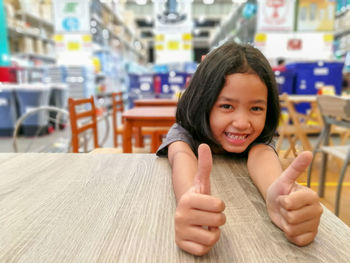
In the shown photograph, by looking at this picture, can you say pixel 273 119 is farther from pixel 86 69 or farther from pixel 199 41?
pixel 199 41

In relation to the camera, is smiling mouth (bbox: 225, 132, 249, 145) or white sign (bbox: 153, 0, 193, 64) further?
white sign (bbox: 153, 0, 193, 64)

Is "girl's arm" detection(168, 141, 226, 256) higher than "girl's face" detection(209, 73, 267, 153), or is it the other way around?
"girl's face" detection(209, 73, 267, 153)

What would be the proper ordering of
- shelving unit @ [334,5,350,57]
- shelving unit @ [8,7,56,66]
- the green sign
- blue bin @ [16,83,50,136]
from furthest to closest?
shelving unit @ [334,5,350,57], shelving unit @ [8,7,56,66], the green sign, blue bin @ [16,83,50,136]

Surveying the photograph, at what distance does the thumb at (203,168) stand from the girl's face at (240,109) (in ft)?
1.02

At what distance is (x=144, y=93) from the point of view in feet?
16.4

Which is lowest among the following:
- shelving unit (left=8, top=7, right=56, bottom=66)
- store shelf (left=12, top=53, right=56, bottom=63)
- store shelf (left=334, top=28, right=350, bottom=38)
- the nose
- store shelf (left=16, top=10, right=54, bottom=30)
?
the nose

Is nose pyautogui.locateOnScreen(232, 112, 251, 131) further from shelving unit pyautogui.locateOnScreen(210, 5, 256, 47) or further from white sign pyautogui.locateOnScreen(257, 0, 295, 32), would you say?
shelving unit pyautogui.locateOnScreen(210, 5, 256, 47)

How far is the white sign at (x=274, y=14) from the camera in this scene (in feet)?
16.8

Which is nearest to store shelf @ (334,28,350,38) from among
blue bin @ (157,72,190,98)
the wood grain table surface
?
blue bin @ (157,72,190,98)

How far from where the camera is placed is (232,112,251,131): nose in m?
0.64

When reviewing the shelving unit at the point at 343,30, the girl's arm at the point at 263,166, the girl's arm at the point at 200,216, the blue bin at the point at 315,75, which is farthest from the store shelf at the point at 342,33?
the girl's arm at the point at 200,216

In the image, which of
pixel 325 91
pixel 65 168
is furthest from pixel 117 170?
pixel 325 91

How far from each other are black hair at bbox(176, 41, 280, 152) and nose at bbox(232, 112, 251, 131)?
0.07 m

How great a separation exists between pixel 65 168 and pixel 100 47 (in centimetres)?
672
